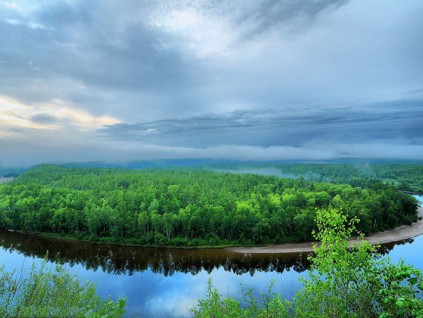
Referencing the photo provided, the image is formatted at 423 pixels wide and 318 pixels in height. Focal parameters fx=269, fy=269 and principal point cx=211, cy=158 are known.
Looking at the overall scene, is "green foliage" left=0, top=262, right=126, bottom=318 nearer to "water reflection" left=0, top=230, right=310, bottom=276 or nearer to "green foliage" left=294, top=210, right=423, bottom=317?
"green foliage" left=294, top=210, right=423, bottom=317

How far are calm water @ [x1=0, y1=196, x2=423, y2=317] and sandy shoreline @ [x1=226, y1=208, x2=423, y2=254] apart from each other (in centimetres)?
258

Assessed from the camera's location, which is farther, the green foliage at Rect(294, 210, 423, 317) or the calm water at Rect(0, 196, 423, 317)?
the calm water at Rect(0, 196, 423, 317)

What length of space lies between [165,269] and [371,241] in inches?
2121

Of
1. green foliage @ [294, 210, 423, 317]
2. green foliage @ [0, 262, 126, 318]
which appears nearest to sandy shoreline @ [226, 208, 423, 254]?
green foliage @ [0, 262, 126, 318]

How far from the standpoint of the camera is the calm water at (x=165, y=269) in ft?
145

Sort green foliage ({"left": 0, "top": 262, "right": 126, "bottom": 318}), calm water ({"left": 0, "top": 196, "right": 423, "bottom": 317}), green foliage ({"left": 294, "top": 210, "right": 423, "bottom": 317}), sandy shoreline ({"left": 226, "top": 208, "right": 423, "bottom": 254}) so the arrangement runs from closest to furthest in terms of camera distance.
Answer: green foliage ({"left": 294, "top": 210, "right": 423, "bottom": 317})
green foliage ({"left": 0, "top": 262, "right": 126, "bottom": 318})
calm water ({"left": 0, "top": 196, "right": 423, "bottom": 317})
sandy shoreline ({"left": 226, "top": 208, "right": 423, "bottom": 254})

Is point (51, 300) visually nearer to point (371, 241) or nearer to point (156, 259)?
point (156, 259)

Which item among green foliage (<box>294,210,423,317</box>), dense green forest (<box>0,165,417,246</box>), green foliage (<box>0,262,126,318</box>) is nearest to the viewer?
green foliage (<box>294,210,423,317</box>)

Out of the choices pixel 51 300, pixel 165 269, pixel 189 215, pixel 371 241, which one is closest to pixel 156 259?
pixel 165 269

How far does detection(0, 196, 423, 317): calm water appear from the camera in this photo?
44250mm

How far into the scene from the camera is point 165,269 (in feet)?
186

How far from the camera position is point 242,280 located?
5097cm

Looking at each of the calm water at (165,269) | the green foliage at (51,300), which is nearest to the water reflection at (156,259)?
the calm water at (165,269)

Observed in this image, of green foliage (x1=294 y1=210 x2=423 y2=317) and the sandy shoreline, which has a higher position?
green foliage (x1=294 y1=210 x2=423 y2=317)
